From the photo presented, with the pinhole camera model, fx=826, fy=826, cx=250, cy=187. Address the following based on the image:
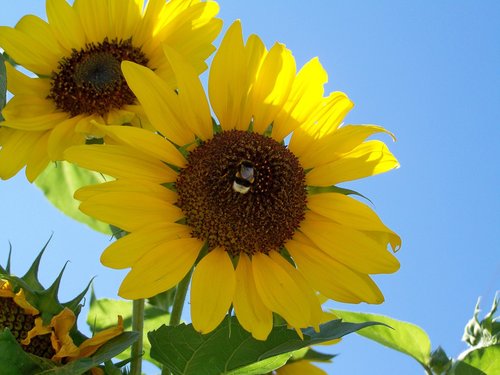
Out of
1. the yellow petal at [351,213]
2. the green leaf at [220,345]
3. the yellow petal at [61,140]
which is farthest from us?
the yellow petal at [61,140]

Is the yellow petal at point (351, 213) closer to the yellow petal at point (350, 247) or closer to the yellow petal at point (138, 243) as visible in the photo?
the yellow petal at point (350, 247)

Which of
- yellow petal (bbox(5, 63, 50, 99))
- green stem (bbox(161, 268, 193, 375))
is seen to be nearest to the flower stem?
green stem (bbox(161, 268, 193, 375))

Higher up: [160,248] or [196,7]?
[196,7]

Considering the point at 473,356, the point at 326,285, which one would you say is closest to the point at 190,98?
the point at 326,285

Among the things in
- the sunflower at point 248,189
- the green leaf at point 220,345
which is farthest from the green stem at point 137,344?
the sunflower at point 248,189

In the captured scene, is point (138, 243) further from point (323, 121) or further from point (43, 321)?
point (323, 121)

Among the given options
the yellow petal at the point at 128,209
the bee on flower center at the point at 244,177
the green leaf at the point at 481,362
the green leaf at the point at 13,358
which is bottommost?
the green leaf at the point at 13,358

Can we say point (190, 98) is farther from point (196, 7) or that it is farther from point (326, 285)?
point (326, 285)
